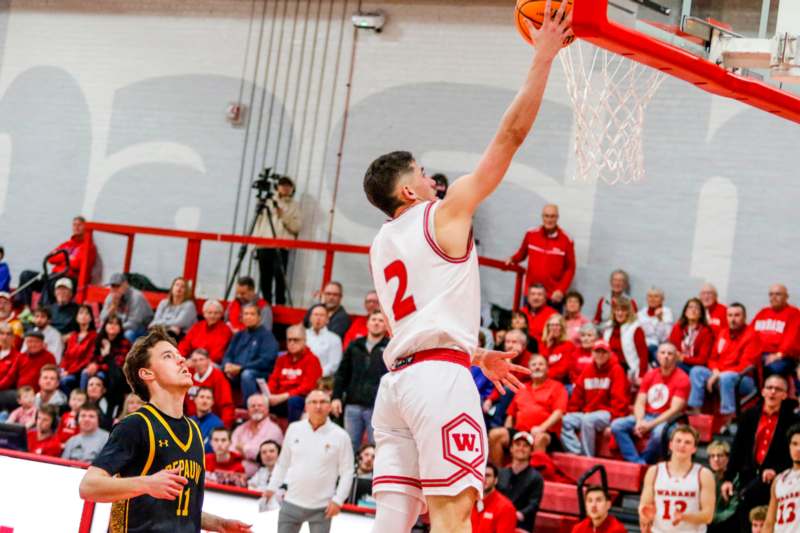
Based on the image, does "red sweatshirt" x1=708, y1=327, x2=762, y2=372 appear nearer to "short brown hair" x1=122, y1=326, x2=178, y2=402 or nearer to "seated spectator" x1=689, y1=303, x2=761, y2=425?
"seated spectator" x1=689, y1=303, x2=761, y2=425

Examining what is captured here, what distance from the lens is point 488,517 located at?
9.55m

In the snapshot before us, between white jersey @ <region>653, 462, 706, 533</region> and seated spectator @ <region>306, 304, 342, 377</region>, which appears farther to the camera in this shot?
seated spectator @ <region>306, 304, 342, 377</region>

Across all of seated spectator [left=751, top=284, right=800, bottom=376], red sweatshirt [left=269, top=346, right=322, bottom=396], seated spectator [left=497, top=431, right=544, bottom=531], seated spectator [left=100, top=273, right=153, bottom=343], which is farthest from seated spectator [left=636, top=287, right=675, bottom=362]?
seated spectator [left=100, top=273, right=153, bottom=343]

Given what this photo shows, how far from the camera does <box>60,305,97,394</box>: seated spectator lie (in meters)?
14.1

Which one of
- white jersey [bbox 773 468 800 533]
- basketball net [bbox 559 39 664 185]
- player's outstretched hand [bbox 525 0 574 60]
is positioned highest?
basketball net [bbox 559 39 664 185]

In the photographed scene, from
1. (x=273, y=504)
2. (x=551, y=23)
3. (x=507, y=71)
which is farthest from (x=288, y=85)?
(x=551, y=23)

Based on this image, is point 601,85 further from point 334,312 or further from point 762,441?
point 334,312

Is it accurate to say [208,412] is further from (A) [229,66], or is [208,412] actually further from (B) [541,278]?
(A) [229,66]

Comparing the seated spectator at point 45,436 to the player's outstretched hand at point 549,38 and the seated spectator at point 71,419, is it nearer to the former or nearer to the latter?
the seated spectator at point 71,419

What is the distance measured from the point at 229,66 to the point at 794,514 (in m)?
11.5

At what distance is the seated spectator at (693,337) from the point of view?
12.6 metres

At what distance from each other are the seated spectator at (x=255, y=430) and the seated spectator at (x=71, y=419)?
1.74m

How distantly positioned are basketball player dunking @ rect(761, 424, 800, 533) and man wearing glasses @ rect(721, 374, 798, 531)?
58 centimetres

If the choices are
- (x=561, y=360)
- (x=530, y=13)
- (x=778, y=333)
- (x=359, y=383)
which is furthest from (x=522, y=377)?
(x=530, y=13)
